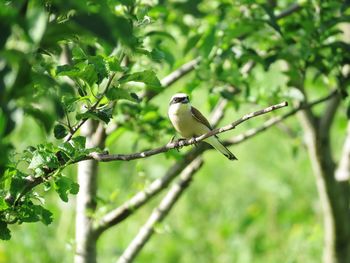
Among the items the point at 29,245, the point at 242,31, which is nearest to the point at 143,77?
the point at 242,31

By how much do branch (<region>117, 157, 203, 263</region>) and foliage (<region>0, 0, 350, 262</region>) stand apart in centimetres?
35

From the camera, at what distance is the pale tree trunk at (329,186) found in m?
4.77

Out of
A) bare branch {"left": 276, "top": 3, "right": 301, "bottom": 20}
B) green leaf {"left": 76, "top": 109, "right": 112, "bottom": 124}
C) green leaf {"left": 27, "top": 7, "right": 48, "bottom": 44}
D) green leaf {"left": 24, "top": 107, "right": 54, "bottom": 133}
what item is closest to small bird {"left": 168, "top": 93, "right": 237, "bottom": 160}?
bare branch {"left": 276, "top": 3, "right": 301, "bottom": 20}

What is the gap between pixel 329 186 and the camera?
4836 millimetres

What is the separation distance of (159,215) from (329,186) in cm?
132

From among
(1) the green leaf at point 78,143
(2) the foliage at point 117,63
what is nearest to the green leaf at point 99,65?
(2) the foliage at point 117,63

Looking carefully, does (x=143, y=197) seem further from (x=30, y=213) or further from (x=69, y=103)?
(x=69, y=103)

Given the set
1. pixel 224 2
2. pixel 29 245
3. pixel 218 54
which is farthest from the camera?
pixel 29 245

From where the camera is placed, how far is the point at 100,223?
4.03m

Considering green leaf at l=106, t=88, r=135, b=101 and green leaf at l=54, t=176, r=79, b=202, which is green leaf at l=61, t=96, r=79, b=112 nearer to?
green leaf at l=106, t=88, r=135, b=101

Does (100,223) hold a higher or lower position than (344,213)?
higher

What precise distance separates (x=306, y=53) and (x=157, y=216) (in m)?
1.43

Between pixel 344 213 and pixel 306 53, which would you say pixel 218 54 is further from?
pixel 344 213

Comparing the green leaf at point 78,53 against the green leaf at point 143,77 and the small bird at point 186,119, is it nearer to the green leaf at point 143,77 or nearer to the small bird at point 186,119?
the green leaf at point 143,77
